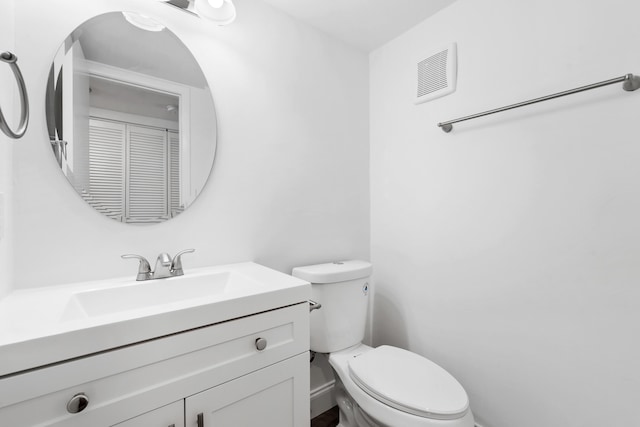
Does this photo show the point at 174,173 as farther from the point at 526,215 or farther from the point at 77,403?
the point at 526,215

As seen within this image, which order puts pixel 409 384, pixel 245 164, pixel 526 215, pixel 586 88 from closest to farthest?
pixel 586 88 < pixel 409 384 < pixel 526 215 < pixel 245 164

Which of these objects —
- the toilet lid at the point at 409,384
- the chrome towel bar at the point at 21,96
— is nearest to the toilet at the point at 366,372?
the toilet lid at the point at 409,384

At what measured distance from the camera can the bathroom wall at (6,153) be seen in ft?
2.67

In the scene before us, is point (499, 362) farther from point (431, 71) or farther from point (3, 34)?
point (3, 34)

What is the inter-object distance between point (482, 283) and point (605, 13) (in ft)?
3.68

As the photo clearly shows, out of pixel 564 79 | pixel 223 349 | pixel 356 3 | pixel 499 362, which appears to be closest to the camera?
pixel 223 349

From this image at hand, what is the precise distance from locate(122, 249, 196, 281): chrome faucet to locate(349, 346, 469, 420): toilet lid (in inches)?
32.7

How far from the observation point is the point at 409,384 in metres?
1.08

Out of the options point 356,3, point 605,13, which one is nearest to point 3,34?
point 356,3

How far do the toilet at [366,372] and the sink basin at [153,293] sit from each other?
1.32 feet

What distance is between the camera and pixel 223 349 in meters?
0.80

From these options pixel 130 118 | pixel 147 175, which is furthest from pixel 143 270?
pixel 130 118

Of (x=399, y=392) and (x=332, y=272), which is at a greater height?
(x=332, y=272)

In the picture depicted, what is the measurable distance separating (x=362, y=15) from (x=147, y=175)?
136cm
